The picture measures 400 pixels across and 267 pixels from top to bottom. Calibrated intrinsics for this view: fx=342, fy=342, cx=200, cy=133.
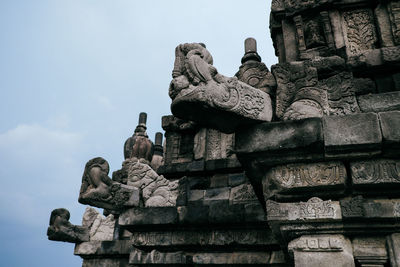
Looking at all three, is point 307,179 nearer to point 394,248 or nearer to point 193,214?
point 394,248

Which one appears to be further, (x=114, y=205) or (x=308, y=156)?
(x=114, y=205)

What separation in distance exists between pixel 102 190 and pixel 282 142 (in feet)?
14.3

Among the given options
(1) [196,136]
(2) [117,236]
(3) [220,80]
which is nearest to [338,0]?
(3) [220,80]

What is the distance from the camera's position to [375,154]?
8.98ft

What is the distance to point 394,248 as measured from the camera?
2605mm

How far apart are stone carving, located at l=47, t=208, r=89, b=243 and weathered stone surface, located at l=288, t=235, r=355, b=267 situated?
Result: 7.38 metres

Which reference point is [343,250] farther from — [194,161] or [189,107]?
[194,161]

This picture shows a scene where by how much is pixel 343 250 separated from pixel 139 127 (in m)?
9.95

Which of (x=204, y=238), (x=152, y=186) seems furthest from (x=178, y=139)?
(x=204, y=238)

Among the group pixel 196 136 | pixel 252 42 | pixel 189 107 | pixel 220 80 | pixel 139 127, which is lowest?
pixel 189 107

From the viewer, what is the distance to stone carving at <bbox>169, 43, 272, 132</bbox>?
2.87m

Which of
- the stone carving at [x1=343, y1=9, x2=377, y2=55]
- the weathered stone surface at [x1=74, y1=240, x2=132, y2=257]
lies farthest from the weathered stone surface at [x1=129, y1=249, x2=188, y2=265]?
the stone carving at [x1=343, y1=9, x2=377, y2=55]

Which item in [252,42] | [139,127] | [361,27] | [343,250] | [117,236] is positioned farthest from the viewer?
[139,127]

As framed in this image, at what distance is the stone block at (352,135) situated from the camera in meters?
2.68
